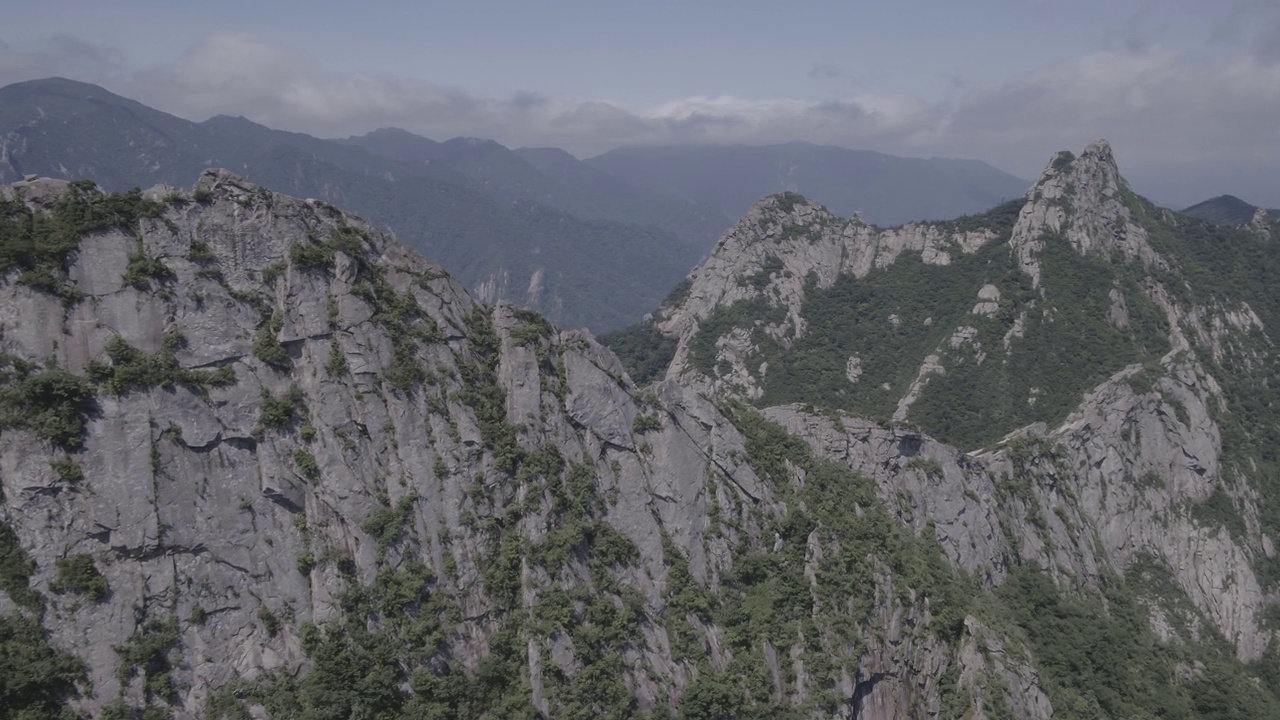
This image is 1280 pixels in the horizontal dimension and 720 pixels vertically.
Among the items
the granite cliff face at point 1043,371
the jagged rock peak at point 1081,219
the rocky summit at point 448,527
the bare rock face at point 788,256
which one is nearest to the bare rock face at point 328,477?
the rocky summit at point 448,527

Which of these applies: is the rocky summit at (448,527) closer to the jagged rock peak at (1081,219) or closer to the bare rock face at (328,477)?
the bare rock face at (328,477)

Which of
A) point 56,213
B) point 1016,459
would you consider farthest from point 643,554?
point 1016,459

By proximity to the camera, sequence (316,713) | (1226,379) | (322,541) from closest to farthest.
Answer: (316,713) → (322,541) → (1226,379)

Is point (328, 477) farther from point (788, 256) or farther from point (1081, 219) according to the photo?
point (1081, 219)

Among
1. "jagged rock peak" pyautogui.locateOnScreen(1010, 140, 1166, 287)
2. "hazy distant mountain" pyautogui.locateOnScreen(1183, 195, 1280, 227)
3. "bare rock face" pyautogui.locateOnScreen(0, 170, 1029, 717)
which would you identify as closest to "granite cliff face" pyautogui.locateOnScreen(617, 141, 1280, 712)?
"jagged rock peak" pyautogui.locateOnScreen(1010, 140, 1166, 287)

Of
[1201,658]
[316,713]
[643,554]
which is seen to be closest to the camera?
[316,713]

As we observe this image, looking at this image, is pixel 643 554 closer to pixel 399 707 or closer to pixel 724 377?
pixel 399 707
